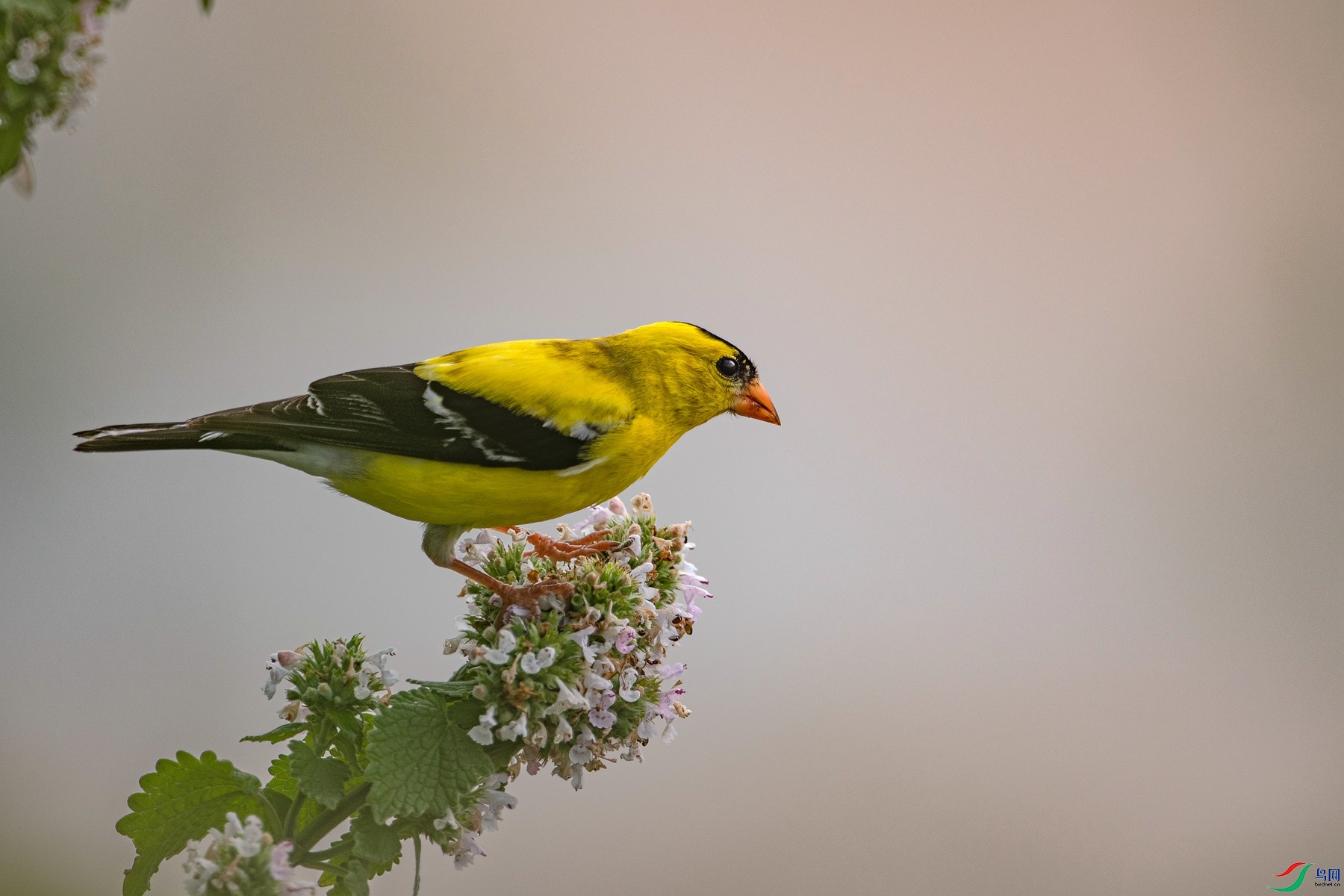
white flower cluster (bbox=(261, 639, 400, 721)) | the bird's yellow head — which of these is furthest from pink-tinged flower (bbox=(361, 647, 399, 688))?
the bird's yellow head

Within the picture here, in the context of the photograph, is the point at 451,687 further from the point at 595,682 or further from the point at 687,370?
the point at 687,370

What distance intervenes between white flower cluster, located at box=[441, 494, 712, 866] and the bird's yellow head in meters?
0.47

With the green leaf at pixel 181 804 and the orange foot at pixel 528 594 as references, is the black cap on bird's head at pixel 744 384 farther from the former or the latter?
the green leaf at pixel 181 804

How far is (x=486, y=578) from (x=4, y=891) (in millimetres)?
690

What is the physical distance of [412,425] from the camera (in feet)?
5.54

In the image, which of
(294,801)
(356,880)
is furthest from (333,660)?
(356,880)

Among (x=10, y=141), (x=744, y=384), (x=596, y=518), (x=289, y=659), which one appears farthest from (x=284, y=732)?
(x=744, y=384)

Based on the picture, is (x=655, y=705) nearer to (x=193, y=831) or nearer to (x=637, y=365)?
(x=193, y=831)

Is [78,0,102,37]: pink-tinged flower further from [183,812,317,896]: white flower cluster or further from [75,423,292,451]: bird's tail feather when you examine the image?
[183,812,317,896]: white flower cluster

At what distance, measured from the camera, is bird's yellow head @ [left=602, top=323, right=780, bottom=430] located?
1.98 metres

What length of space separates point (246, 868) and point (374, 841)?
0.52 ft

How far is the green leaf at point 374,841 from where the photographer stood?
3.91 feet

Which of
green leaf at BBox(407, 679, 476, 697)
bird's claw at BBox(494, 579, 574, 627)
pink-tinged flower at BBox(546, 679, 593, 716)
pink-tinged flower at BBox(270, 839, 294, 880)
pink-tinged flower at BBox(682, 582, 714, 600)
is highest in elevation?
bird's claw at BBox(494, 579, 574, 627)

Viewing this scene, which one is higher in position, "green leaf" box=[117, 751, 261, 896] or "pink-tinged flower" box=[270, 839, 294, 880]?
"green leaf" box=[117, 751, 261, 896]
